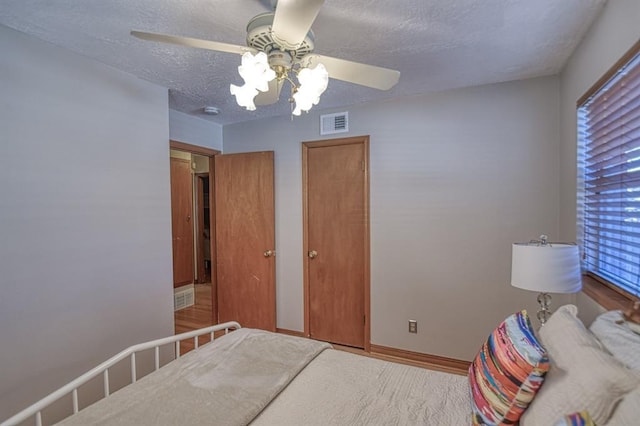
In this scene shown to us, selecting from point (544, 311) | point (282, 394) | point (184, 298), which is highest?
point (544, 311)

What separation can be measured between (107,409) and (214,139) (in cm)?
299

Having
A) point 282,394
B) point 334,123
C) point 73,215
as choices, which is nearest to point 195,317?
point 73,215

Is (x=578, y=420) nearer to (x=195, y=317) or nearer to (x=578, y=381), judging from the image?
(x=578, y=381)

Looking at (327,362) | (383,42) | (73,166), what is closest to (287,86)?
(383,42)

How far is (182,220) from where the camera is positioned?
4883 millimetres

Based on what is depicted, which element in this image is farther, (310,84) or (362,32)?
(362,32)

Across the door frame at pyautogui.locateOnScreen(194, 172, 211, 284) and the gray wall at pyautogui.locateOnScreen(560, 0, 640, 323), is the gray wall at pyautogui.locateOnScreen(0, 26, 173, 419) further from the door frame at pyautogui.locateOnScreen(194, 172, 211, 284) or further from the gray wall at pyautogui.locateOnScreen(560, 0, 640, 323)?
the door frame at pyautogui.locateOnScreen(194, 172, 211, 284)

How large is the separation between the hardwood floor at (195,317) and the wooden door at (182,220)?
0.38 m

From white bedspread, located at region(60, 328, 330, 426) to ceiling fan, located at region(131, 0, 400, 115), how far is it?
4.02 feet

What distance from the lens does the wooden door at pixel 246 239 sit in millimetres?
3408

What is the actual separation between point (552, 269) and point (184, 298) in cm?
450

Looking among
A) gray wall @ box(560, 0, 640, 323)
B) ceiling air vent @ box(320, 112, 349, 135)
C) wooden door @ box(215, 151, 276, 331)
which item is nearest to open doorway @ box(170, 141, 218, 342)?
wooden door @ box(215, 151, 276, 331)

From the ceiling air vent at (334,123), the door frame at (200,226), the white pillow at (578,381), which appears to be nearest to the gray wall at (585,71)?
the white pillow at (578,381)

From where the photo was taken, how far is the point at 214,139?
3682mm
